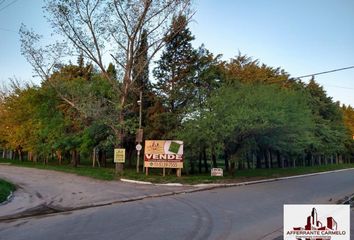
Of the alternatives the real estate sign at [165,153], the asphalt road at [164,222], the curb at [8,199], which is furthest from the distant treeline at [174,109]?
the curb at [8,199]

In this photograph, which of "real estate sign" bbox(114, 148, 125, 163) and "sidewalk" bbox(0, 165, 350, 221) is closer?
"sidewalk" bbox(0, 165, 350, 221)

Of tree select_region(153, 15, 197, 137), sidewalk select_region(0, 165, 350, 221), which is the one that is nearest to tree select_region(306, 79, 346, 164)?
tree select_region(153, 15, 197, 137)

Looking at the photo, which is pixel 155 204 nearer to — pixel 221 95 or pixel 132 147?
pixel 221 95

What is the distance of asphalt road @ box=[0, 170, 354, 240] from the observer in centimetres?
893

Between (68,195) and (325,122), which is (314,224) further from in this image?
(325,122)

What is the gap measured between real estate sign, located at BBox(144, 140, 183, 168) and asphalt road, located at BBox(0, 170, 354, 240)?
1047 centimetres

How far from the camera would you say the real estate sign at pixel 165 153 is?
86.1 feet

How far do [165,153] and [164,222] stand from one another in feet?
52.0

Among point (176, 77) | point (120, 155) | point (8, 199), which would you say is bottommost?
point (8, 199)

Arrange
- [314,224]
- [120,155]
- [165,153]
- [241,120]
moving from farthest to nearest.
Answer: [120,155]
[165,153]
[241,120]
[314,224]

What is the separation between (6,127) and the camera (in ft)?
149

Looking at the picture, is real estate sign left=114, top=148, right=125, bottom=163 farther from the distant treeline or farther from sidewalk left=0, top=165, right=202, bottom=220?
sidewalk left=0, top=165, right=202, bottom=220

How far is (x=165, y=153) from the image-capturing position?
86.6 feet

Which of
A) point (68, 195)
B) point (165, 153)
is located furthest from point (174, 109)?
point (68, 195)
